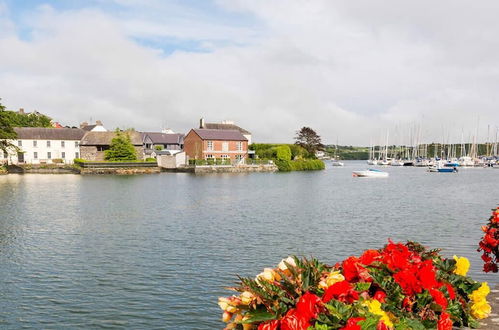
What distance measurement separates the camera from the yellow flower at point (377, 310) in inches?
161

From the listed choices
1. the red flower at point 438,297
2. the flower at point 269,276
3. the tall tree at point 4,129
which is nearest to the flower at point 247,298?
the flower at point 269,276

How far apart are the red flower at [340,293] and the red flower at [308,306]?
11cm

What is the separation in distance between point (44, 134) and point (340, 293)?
103 metres

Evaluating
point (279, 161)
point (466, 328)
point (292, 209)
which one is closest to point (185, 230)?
point (292, 209)

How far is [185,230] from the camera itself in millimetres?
25172

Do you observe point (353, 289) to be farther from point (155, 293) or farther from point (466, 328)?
point (155, 293)

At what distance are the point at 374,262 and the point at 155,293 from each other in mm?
10567

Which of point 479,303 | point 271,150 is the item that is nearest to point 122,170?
point 271,150

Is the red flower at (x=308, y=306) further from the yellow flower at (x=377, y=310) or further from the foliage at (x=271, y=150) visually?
the foliage at (x=271, y=150)

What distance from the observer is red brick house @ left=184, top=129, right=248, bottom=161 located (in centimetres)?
9719

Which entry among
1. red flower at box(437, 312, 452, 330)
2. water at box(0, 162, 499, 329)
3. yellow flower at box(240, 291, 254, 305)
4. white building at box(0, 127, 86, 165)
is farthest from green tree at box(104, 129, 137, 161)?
red flower at box(437, 312, 452, 330)

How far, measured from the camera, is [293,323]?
3.75 meters

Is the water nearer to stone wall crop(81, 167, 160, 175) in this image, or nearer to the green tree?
stone wall crop(81, 167, 160, 175)

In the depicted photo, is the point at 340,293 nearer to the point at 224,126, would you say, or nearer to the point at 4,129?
the point at 4,129
